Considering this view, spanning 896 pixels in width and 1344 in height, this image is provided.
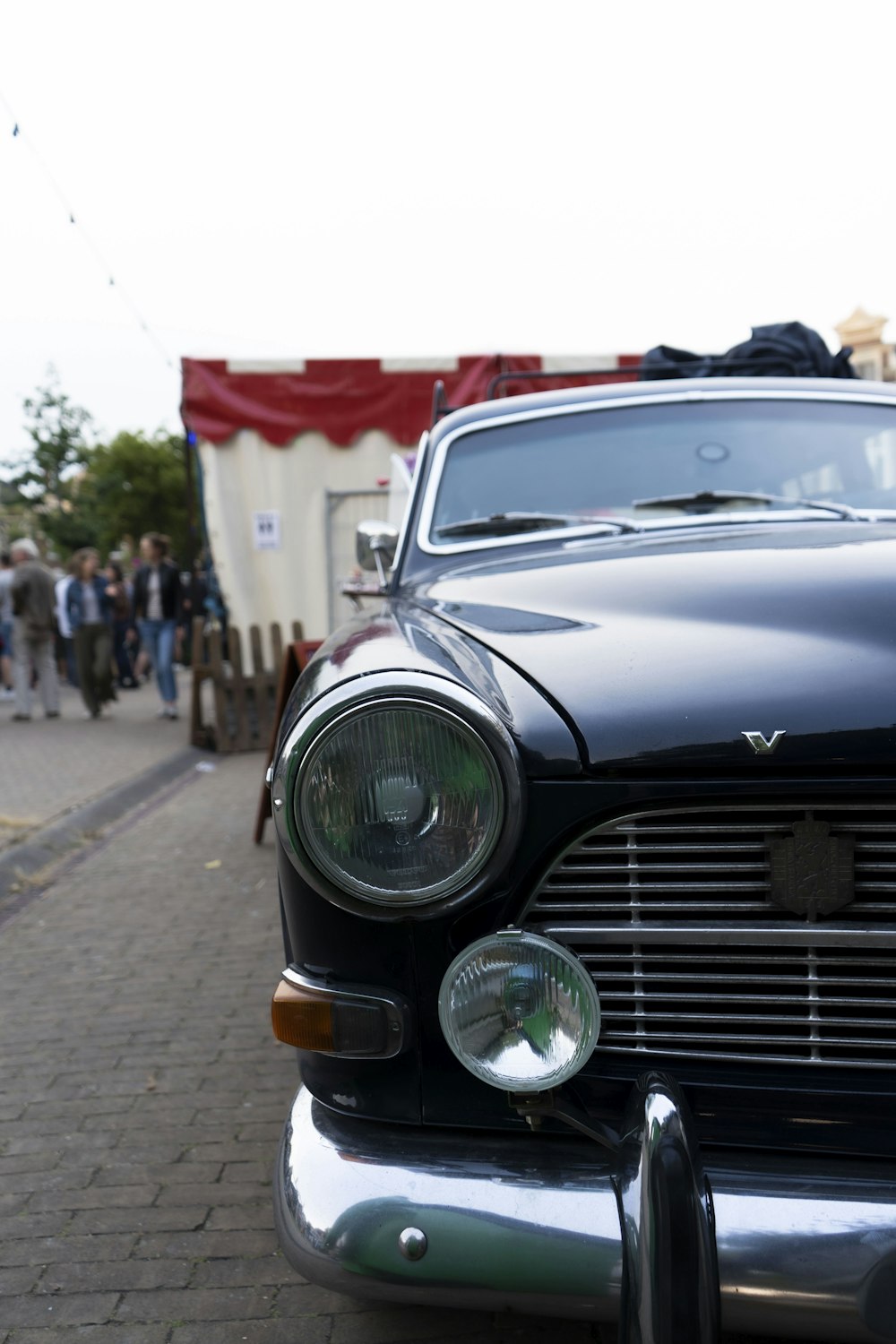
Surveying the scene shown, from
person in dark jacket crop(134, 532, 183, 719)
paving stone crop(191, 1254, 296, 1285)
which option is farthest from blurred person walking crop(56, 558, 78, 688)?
paving stone crop(191, 1254, 296, 1285)

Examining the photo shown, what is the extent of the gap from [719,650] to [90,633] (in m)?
11.6

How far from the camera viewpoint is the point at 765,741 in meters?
1.60

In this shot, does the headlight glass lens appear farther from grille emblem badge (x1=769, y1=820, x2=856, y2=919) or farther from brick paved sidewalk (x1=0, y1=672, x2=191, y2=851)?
brick paved sidewalk (x1=0, y1=672, x2=191, y2=851)

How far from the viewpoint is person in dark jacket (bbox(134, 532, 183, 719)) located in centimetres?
1260

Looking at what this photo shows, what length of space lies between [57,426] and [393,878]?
31837mm

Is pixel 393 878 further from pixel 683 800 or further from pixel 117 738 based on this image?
pixel 117 738

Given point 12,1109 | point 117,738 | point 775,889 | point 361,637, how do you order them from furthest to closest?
point 117,738
point 12,1109
point 361,637
point 775,889

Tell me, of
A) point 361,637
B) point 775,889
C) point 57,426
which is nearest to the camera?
point 775,889

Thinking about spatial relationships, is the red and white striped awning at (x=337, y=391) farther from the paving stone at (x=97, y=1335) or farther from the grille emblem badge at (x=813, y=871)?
the grille emblem badge at (x=813, y=871)

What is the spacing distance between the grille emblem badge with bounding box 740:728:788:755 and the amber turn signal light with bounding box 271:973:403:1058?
631 mm

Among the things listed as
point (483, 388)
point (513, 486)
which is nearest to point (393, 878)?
point (513, 486)

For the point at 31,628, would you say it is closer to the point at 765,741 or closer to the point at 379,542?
the point at 379,542

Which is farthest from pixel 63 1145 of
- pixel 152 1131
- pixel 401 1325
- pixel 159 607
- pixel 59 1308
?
pixel 159 607

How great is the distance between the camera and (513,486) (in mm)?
3266
